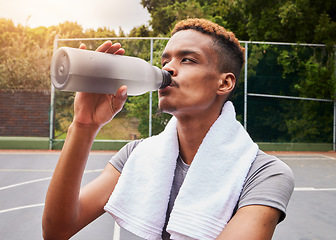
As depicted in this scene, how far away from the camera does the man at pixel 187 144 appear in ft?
4.25

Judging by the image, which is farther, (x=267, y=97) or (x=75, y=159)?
(x=267, y=97)

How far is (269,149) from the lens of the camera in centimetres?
1099

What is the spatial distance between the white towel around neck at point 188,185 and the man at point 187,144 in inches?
0.9

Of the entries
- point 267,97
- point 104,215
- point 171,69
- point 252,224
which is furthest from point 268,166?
point 267,97

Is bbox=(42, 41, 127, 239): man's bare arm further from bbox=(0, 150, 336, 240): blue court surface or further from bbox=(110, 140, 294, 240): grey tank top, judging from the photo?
bbox=(0, 150, 336, 240): blue court surface

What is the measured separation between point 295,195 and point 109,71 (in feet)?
17.2

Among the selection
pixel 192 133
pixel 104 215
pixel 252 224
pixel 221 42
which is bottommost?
pixel 104 215

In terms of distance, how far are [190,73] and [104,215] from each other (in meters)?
3.51

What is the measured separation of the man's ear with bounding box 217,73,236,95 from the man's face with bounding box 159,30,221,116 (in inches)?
1.0

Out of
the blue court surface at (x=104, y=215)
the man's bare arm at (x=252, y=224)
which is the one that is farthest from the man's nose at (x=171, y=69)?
the blue court surface at (x=104, y=215)

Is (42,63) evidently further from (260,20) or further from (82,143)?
(82,143)

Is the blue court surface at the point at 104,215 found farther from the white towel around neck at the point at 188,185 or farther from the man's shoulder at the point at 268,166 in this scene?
the man's shoulder at the point at 268,166

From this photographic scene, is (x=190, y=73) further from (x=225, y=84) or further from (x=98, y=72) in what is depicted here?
(x=98, y=72)

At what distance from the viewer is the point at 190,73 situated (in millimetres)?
1512
